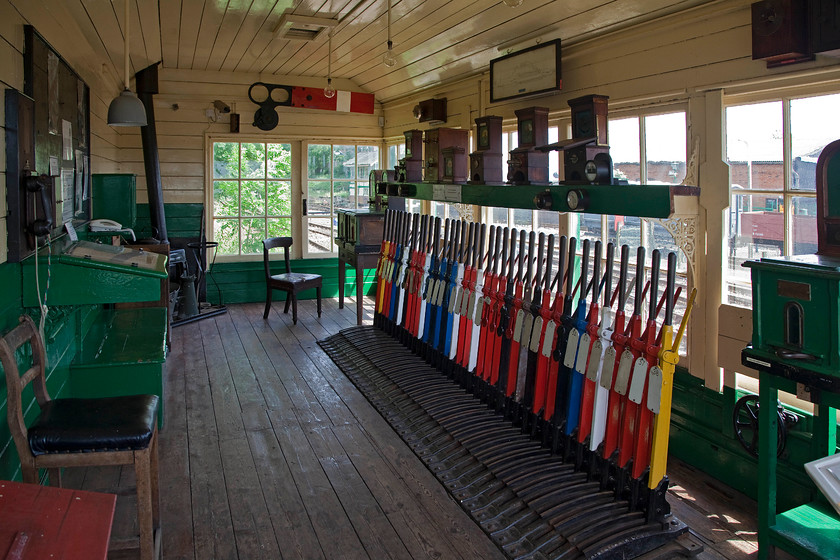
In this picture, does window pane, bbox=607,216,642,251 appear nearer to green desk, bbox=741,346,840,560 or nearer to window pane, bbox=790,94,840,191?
window pane, bbox=790,94,840,191

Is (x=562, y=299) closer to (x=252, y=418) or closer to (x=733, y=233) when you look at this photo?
(x=733, y=233)

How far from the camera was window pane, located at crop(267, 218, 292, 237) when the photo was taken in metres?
8.10

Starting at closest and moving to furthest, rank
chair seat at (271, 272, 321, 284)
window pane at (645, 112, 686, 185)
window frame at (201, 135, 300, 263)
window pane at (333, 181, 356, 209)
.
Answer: window pane at (645, 112, 686, 185)
chair seat at (271, 272, 321, 284)
window frame at (201, 135, 300, 263)
window pane at (333, 181, 356, 209)

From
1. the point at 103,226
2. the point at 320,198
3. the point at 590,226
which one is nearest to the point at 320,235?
the point at 320,198

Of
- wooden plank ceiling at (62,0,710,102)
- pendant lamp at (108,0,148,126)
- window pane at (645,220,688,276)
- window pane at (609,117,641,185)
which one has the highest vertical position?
wooden plank ceiling at (62,0,710,102)

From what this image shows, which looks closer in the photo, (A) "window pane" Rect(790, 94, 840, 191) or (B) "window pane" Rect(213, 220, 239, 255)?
(A) "window pane" Rect(790, 94, 840, 191)

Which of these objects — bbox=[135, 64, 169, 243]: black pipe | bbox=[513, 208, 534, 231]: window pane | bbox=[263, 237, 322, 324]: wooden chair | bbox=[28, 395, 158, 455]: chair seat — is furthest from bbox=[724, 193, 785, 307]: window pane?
bbox=[135, 64, 169, 243]: black pipe

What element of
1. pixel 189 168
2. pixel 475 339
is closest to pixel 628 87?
pixel 475 339

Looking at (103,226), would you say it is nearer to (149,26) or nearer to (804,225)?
(149,26)

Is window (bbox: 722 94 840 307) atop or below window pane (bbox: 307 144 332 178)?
below

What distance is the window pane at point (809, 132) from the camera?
2.91 meters

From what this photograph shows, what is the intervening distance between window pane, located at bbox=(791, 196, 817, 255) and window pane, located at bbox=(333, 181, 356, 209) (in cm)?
595

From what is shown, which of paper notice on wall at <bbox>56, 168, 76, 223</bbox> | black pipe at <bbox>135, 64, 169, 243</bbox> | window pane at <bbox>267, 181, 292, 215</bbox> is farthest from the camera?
window pane at <bbox>267, 181, 292, 215</bbox>

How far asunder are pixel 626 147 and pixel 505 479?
2130mm
